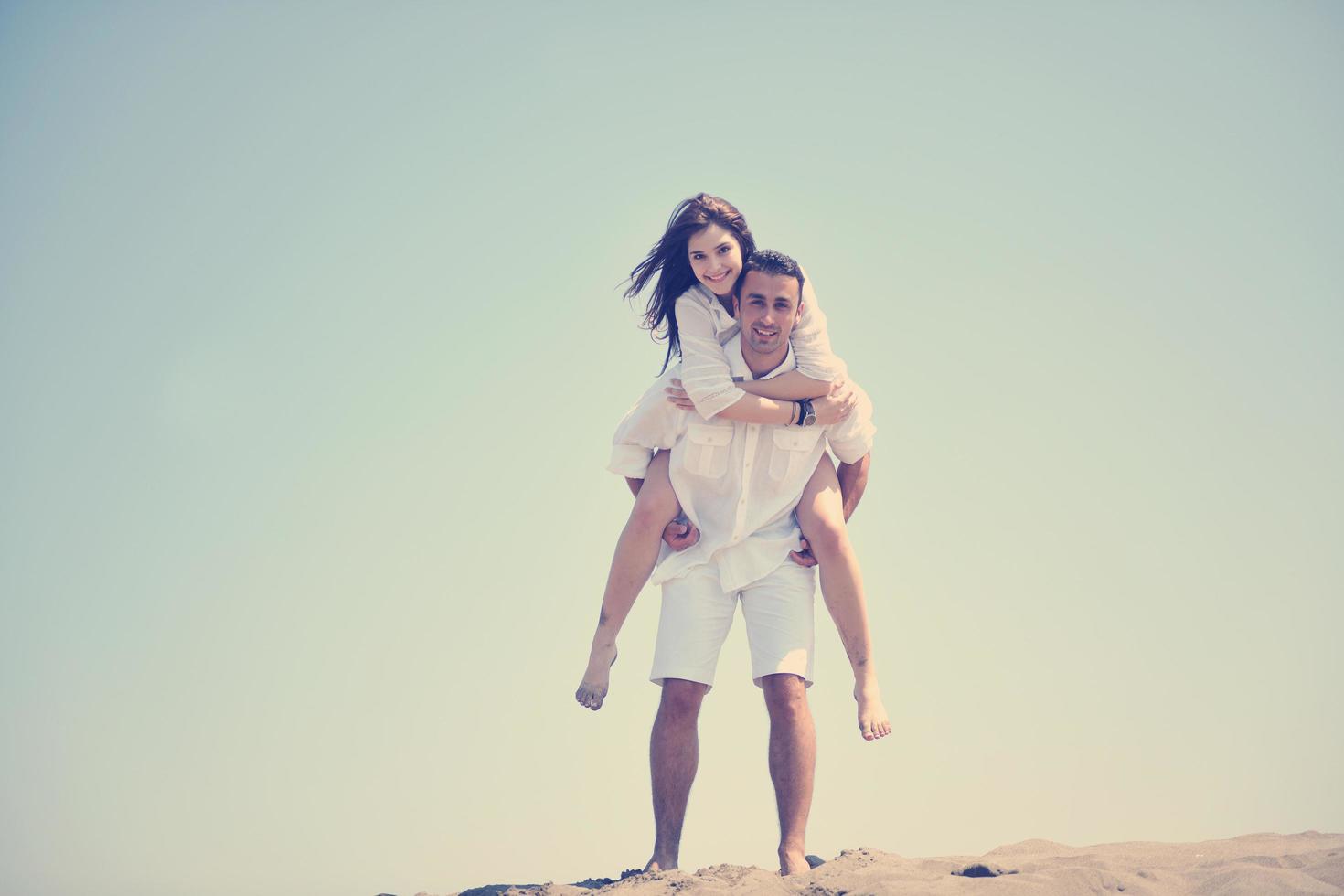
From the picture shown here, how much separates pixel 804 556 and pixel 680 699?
0.88 metres

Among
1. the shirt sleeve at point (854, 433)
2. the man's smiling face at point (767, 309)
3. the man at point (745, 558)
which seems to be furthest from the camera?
the shirt sleeve at point (854, 433)

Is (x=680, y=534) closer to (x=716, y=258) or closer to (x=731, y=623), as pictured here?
(x=731, y=623)

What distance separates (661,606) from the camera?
6.39 m

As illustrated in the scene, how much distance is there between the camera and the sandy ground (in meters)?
5.00

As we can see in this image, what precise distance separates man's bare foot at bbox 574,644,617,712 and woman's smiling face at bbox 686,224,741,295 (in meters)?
1.78

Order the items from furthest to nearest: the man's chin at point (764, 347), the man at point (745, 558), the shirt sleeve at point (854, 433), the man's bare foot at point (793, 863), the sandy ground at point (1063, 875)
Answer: the shirt sleeve at point (854, 433) < the man's chin at point (764, 347) < the man at point (745, 558) < the man's bare foot at point (793, 863) < the sandy ground at point (1063, 875)

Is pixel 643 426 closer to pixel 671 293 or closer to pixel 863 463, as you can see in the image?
pixel 671 293

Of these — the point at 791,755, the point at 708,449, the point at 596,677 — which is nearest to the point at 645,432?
the point at 708,449

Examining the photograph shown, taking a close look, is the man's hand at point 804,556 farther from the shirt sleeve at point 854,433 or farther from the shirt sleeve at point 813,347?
the shirt sleeve at point 813,347

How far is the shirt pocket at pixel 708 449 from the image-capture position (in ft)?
20.9

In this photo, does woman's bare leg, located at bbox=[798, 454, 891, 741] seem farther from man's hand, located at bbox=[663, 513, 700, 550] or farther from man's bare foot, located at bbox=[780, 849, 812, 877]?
man's bare foot, located at bbox=[780, 849, 812, 877]

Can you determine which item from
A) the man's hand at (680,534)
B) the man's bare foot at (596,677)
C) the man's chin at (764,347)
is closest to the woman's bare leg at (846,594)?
the man's hand at (680,534)

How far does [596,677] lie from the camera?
21.1 ft

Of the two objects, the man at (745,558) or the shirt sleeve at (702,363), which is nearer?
the man at (745,558)
